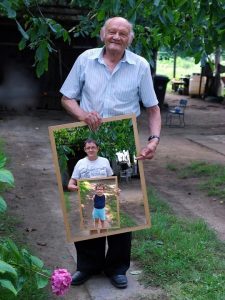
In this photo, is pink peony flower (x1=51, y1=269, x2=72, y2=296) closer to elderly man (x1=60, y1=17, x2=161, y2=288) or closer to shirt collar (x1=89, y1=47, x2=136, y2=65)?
elderly man (x1=60, y1=17, x2=161, y2=288)

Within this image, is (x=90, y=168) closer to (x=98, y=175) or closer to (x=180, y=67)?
(x=98, y=175)

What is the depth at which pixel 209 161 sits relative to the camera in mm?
8133

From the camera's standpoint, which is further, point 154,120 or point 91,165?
point 154,120

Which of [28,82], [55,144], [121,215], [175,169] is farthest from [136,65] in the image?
[28,82]

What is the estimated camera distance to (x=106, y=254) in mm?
3482

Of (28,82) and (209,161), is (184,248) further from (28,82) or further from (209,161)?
(28,82)

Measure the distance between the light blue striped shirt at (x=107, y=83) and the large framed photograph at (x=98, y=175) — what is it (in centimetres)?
19

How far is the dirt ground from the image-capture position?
3.93 metres

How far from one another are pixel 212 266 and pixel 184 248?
35cm

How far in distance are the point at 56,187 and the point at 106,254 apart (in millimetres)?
2903

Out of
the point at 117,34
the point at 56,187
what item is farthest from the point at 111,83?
the point at 56,187

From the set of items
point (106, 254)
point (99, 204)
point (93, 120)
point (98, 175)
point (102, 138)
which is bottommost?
point (106, 254)

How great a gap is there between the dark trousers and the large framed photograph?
224mm

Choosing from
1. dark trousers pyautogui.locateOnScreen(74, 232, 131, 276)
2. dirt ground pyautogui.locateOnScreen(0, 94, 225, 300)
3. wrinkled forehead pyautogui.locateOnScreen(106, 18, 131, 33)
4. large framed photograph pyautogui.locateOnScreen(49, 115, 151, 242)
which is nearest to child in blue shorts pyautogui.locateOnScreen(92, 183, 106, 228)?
large framed photograph pyautogui.locateOnScreen(49, 115, 151, 242)
